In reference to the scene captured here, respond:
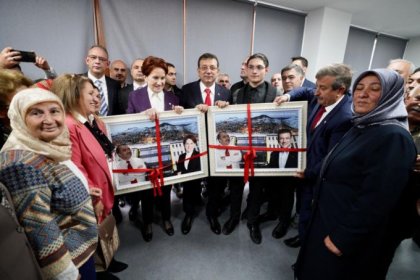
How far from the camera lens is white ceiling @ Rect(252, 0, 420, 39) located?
390 centimetres

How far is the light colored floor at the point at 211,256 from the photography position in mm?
1699

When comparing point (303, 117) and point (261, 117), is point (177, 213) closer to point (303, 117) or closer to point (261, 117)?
point (261, 117)

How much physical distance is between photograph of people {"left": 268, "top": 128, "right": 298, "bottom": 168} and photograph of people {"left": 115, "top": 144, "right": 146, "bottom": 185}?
1130 millimetres

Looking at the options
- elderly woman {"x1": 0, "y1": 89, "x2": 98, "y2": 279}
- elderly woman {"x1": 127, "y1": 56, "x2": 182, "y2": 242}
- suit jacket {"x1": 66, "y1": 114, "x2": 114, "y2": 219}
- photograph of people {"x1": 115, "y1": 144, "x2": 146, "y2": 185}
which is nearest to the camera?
elderly woman {"x1": 0, "y1": 89, "x2": 98, "y2": 279}

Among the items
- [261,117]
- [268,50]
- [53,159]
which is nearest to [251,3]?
[268,50]

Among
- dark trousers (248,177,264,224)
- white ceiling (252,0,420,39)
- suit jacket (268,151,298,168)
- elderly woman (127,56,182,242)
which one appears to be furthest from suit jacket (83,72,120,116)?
white ceiling (252,0,420,39)

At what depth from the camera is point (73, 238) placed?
929 mm

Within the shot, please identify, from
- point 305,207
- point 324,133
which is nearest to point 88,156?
point 324,133

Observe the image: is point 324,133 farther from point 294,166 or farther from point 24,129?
point 24,129

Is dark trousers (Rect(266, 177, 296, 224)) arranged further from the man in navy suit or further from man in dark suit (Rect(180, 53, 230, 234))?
man in dark suit (Rect(180, 53, 230, 234))

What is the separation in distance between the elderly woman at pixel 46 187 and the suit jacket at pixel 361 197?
1306mm

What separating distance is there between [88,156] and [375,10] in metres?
5.97

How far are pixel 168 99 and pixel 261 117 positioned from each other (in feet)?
3.11

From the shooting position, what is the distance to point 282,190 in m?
2.14
